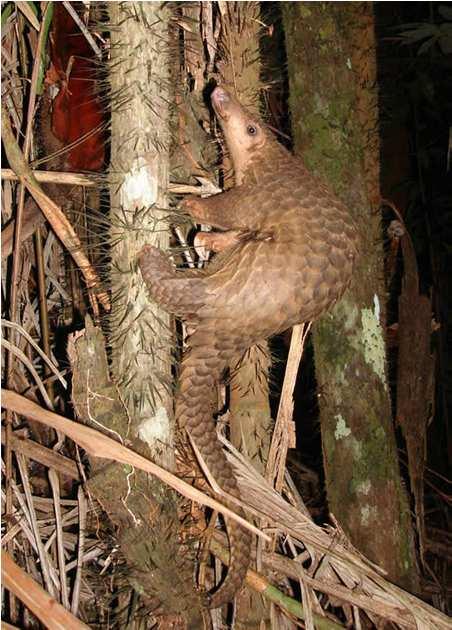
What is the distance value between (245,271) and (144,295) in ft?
0.55

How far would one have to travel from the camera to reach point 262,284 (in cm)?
108

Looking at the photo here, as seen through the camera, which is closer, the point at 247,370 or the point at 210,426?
the point at 210,426

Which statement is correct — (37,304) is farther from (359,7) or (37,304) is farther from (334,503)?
(359,7)

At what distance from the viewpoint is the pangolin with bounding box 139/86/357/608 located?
109 centimetres

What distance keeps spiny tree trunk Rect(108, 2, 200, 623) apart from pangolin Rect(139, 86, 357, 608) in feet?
0.14

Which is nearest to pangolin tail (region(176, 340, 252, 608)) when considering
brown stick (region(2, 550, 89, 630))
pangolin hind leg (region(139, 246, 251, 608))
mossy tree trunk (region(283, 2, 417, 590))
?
pangolin hind leg (region(139, 246, 251, 608))

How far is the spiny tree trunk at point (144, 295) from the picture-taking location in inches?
42.0

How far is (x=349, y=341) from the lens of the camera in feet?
5.64

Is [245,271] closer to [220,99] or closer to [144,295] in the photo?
[144,295]

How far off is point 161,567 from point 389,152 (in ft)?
11.3

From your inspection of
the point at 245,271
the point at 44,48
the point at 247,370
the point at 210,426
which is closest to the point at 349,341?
the point at 247,370

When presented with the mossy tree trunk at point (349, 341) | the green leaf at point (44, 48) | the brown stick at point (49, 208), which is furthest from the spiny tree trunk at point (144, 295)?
the mossy tree trunk at point (349, 341)

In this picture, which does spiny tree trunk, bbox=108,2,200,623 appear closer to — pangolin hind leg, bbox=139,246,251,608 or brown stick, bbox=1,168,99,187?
pangolin hind leg, bbox=139,246,251,608

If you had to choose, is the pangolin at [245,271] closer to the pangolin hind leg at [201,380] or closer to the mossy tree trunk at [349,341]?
the pangolin hind leg at [201,380]
